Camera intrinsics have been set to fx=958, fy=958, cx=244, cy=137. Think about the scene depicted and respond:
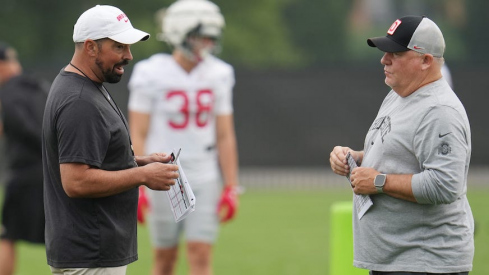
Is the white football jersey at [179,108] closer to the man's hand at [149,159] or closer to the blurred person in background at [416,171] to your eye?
the man's hand at [149,159]

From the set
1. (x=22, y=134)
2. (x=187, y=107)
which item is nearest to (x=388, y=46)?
(x=187, y=107)

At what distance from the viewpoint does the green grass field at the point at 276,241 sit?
948 centimetres

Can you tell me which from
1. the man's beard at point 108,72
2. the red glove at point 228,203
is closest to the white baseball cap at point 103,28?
the man's beard at point 108,72

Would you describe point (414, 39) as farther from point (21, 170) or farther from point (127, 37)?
point (21, 170)

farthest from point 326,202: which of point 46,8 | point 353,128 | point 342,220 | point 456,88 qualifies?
point 46,8

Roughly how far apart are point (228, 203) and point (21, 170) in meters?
1.82

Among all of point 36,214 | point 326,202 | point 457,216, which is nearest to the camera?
point 457,216

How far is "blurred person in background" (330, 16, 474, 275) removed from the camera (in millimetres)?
4395

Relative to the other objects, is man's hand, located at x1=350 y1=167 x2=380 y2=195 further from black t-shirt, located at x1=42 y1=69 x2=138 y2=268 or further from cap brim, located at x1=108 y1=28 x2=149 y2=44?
cap brim, located at x1=108 y1=28 x2=149 y2=44

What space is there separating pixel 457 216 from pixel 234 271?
4995 mm

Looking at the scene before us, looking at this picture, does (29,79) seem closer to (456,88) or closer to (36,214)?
(36,214)

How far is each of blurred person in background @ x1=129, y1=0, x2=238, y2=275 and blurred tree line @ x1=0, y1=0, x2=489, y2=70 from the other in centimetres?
1757

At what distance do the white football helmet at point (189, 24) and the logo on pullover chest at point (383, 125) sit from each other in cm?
273

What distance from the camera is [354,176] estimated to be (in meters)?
4.61
